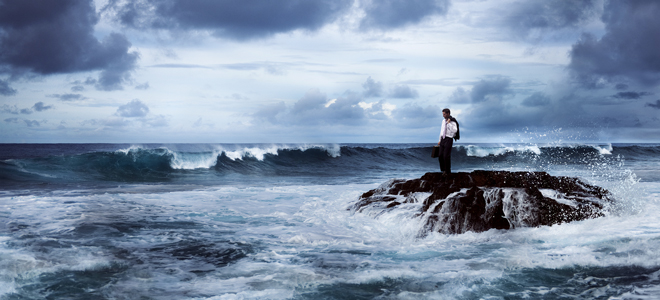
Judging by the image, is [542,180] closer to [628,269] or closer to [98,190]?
[628,269]

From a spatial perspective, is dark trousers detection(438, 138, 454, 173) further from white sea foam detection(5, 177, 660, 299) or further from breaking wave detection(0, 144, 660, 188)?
breaking wave detection(0, 144, 660, 188)

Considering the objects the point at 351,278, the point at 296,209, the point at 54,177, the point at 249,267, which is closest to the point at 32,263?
the point at 249,267

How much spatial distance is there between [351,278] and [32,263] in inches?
165

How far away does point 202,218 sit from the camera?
9.32 meters

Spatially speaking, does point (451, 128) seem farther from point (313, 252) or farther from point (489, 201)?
point (313, 252)

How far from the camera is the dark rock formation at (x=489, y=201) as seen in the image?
7758mm

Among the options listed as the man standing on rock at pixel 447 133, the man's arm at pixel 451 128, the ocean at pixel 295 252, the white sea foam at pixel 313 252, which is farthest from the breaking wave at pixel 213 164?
the man's arm at pixel 451 128

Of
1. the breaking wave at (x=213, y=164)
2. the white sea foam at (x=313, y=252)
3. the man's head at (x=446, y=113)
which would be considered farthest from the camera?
the breaking wave at (x=213, y=164)

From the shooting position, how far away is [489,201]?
A: 8.08 m

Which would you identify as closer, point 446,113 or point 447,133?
point 446,113

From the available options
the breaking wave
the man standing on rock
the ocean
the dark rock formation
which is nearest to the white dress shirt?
the man standing on rock

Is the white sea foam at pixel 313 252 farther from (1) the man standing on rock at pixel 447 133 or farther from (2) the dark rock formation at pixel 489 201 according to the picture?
(1) the man standing on rock at pixel 447 133

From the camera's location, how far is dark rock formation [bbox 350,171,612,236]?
25.5 feet

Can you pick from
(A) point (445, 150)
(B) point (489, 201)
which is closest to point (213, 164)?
(A) point (445, 150)
